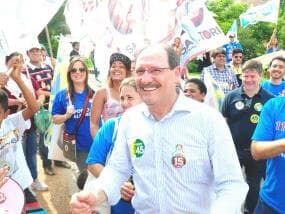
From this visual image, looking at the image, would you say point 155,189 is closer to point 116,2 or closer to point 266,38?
point 116,2

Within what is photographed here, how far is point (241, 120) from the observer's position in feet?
17.4

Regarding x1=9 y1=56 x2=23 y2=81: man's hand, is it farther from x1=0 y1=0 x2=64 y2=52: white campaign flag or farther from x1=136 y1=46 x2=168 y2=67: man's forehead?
x1=136 y1=46 x2=168 y2=67: man's forehead

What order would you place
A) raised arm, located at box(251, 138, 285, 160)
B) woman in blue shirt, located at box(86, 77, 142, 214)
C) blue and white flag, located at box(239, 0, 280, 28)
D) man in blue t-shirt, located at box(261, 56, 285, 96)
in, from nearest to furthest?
raised arm, located at box(251, 138, 285, 160)
woman in blue shirt, located at box(86, 77, 142, 214)
man in blue t-shirt, located at box(261, 56, 285, 96)
blue and white flag, located at box(239, 0, 280, 28)

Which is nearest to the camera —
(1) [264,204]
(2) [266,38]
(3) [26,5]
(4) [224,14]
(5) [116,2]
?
(1) [264,204]

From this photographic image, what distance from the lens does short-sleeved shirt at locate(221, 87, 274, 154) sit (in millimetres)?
5258

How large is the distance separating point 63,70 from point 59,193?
1550mm

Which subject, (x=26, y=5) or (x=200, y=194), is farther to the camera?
(x=26, y=5)

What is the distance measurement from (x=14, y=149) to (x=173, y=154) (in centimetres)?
242

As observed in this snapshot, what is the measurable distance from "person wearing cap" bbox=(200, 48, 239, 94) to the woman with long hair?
2.03 meters

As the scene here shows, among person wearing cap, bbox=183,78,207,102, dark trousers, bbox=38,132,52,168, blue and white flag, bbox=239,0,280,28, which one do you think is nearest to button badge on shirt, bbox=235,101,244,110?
person wearing cap, bbox=183,78,207,102

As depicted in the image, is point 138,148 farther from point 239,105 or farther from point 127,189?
point 239,105

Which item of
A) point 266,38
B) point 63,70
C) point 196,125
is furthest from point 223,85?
point 266,38

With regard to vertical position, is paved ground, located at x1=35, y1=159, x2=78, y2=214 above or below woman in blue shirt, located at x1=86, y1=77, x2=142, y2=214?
below

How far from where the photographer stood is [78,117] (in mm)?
5195
